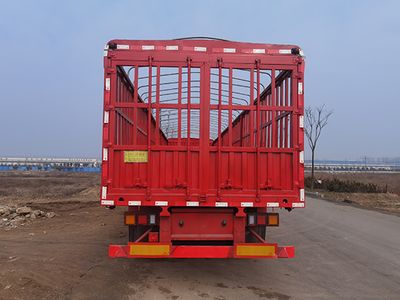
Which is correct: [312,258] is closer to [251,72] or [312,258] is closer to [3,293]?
[251,72]

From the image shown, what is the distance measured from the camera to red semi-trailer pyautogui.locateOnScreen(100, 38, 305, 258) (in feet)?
21.4

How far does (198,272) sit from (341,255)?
3562 mm

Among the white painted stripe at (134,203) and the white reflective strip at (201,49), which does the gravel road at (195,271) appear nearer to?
the white painted stripe at (134,203)

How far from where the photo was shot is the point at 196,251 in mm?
6457

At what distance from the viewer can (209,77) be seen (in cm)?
672

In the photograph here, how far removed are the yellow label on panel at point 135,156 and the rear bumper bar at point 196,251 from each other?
1.22 m

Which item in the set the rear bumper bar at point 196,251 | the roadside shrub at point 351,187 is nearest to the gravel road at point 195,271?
the rear bumper bar at point 196,251

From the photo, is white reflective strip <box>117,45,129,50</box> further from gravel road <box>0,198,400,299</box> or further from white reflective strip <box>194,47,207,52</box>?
gravel road <box>0,198,400,299</box>

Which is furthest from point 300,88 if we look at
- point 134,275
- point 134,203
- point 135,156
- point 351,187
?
point 351,187

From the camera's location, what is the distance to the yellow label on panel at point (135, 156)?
6.58 metres

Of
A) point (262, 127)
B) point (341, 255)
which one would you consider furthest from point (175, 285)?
point (341, 255)

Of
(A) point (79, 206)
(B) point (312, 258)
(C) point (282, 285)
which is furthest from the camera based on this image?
(A) point (79, 206)

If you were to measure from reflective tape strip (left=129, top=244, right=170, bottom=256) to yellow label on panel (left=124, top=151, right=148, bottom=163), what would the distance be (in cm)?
124

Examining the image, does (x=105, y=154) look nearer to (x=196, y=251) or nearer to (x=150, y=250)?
(x=150, y=250)
